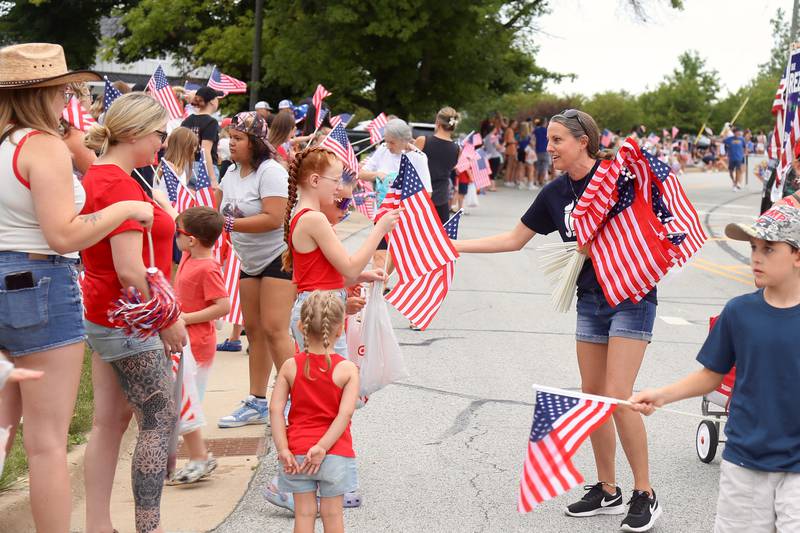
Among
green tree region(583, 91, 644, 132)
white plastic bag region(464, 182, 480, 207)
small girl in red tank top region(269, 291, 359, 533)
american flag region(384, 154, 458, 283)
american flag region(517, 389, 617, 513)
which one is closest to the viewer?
american flag region(517, 389, 617, 513)

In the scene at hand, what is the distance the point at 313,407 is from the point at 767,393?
5.69ft

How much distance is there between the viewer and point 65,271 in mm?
4125

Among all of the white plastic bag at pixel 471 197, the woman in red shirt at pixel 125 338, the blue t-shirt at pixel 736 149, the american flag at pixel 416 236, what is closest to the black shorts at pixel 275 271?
the american flag at pixel 416 236

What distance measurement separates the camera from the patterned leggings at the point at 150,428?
4480 mm

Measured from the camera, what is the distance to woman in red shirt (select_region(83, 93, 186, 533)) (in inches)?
170

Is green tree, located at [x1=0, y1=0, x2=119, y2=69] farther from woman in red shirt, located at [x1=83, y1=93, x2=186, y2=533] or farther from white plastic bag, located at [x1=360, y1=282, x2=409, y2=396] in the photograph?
woman in red shirt, located at [x1=83, y1=93, x2=186, y2=533]

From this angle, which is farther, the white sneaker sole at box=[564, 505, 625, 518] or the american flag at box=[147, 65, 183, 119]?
the american flag at box=[147, 65, 183, 119]

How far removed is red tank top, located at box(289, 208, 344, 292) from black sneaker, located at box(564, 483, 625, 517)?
1718mm

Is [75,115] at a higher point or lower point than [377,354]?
higher

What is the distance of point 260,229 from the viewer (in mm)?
6461

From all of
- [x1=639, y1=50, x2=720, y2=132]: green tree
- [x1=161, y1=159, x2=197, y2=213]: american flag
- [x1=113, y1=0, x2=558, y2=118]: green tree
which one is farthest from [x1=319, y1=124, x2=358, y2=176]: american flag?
[x1=639, y1=50, x2=720, y2=132]: green tree

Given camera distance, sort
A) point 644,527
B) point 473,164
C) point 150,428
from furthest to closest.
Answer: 1. point 473,164
2. point 644,527
3. point 150,428

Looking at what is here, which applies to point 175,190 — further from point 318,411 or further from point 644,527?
point 644,527

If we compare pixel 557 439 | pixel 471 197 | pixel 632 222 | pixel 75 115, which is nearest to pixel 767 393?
pixel 557 439
